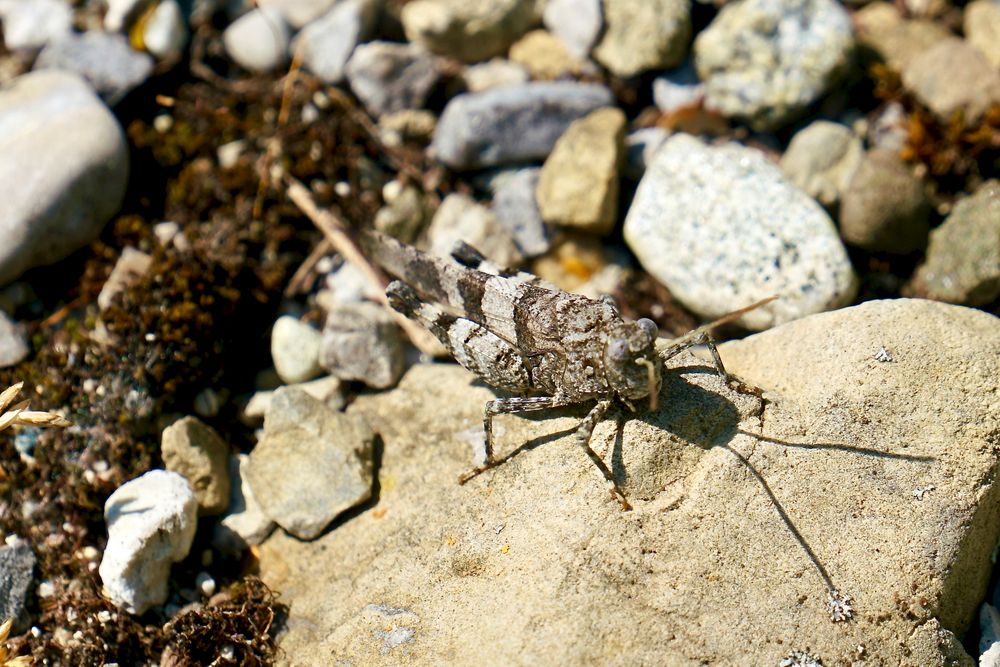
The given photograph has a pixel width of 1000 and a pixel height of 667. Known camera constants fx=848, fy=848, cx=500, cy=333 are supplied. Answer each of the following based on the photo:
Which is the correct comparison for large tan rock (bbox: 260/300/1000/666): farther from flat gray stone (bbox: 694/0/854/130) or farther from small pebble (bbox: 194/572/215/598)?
flat gray stone (bbox: 694/0/854/130)

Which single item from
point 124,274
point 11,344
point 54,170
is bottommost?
point 11,344

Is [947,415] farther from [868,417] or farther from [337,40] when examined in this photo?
[337,40]

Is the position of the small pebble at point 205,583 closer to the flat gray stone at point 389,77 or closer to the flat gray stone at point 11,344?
the flat gray stone at point 11,344

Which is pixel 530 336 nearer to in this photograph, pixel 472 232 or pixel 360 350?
pixel 360 350

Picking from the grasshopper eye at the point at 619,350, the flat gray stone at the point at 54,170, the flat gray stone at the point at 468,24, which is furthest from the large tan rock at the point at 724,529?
the flat gray stone at the point at 468,24

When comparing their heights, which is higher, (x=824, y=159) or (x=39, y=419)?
(x=39, y=419)

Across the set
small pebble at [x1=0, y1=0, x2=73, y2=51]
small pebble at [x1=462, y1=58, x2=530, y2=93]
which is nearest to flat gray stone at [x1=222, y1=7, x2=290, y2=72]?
small pebble at [x1=0, y1=0, x2=73, y2=51]

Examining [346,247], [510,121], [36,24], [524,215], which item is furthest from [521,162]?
[36,24]
